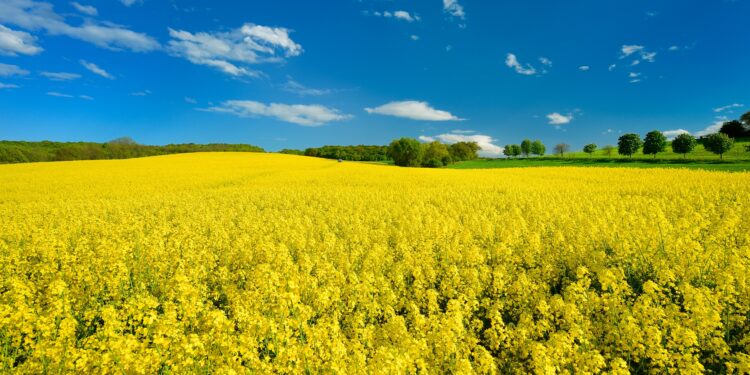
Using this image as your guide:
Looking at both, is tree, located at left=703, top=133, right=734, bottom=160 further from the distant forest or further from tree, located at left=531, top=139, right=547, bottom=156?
the distant forest

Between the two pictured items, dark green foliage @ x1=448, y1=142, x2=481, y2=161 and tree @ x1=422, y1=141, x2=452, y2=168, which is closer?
tree @ x1=422, y1=141, x2=452, y2=168

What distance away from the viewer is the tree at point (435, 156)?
92.2m

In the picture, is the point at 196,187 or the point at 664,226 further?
the point at 196,187

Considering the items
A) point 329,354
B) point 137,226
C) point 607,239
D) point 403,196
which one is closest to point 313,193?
point 403,196

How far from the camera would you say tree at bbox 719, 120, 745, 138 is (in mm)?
96312

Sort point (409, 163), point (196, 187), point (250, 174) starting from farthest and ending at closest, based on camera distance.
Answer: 1. point (409, 163)
2. point (250, 174)
3. point (196, 187)

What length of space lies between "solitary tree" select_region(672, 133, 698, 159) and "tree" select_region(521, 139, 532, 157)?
6794 cm

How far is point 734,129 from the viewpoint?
9750 cm

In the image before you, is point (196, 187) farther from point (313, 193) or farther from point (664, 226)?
point (664, 226)

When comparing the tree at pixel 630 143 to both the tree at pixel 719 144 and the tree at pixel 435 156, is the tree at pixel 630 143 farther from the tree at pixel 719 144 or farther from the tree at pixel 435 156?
the tree at pixel 435 156

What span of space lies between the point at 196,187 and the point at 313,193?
45.8ft

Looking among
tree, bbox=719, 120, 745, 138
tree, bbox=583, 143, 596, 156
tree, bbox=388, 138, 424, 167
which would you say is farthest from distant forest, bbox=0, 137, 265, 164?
tree, bbox=719, 120, 745, 138

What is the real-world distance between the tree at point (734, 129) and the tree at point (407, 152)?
87768 mm

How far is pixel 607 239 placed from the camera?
10758 mm
